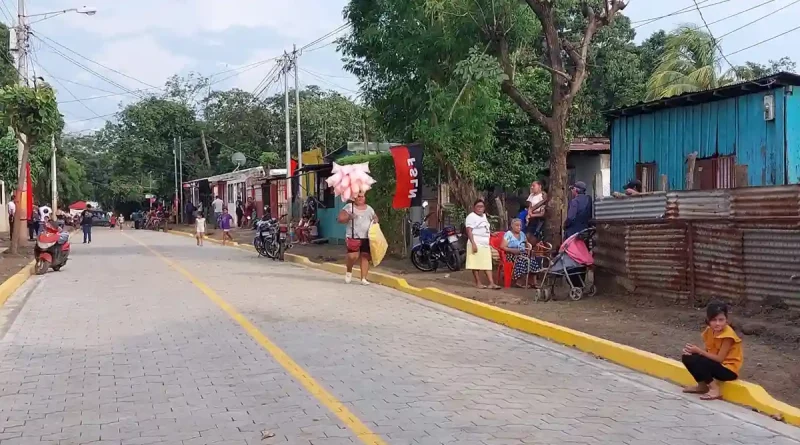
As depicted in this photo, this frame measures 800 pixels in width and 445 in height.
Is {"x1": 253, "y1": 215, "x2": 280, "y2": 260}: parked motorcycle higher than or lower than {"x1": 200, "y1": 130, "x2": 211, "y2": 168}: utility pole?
lower

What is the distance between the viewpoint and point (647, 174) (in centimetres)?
1747

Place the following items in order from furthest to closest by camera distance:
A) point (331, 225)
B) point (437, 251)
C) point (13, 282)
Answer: point (331, 225) < point (437, 251) < point (13, 282)

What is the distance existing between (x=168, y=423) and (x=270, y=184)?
1438 inches

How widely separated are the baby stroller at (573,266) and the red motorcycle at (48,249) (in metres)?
11.8

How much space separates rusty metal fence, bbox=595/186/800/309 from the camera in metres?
9.50

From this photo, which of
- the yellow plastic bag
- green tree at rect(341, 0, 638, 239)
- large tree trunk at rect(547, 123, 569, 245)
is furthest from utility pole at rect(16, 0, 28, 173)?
large tree trunk at rect(547, 123, 569, 245)

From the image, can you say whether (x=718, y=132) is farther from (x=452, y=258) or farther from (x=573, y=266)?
(x=452, y=258)

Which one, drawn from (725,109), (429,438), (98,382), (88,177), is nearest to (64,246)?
(98,382)

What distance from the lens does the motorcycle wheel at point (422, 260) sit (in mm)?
17891

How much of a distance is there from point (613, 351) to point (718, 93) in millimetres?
8035

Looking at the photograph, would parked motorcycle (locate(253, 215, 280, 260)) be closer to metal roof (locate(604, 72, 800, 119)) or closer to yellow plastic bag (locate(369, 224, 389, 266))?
yellow plastic bag (locate(369, 224, 389, 266))

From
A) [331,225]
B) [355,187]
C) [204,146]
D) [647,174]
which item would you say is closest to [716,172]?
[647,174]

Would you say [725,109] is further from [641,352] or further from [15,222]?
[15,222]

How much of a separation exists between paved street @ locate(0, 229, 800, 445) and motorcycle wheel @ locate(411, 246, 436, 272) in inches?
178
